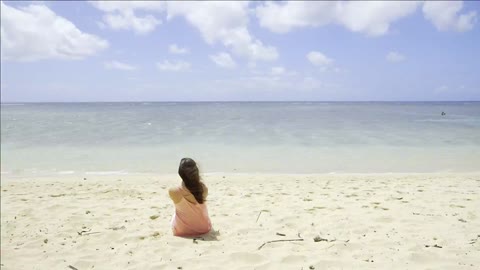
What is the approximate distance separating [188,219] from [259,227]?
1.07 m

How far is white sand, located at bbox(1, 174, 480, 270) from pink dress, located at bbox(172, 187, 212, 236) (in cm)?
17

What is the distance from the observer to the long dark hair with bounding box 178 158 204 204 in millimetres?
4793

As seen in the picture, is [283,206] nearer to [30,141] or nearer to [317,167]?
[317,167]

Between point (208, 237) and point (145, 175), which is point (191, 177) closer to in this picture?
point (208, 237)

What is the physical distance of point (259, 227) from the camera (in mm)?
5262

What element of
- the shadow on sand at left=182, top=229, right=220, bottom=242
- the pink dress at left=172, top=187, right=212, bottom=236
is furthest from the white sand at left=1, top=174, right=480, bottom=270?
the pink dress at left=172, top=187, right=212, bottom=236

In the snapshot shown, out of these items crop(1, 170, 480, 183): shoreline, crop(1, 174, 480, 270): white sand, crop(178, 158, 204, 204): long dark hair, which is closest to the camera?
crop(1, 174, 480, 270): white sand

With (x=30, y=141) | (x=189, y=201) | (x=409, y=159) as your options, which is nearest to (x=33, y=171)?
(x=30, y=141)

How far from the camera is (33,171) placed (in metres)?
11.7

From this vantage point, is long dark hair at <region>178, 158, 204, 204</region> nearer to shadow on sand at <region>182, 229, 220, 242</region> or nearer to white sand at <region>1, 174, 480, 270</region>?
shadow on sand at <region>182, 229, 220, 242</region>

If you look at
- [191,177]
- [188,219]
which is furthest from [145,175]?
[191,177]

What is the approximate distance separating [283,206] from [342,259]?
2.57 meters

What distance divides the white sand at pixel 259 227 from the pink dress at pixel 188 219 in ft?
0.56

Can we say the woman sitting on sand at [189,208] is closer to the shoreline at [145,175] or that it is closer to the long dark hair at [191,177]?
the long dark hair at [191,177]
